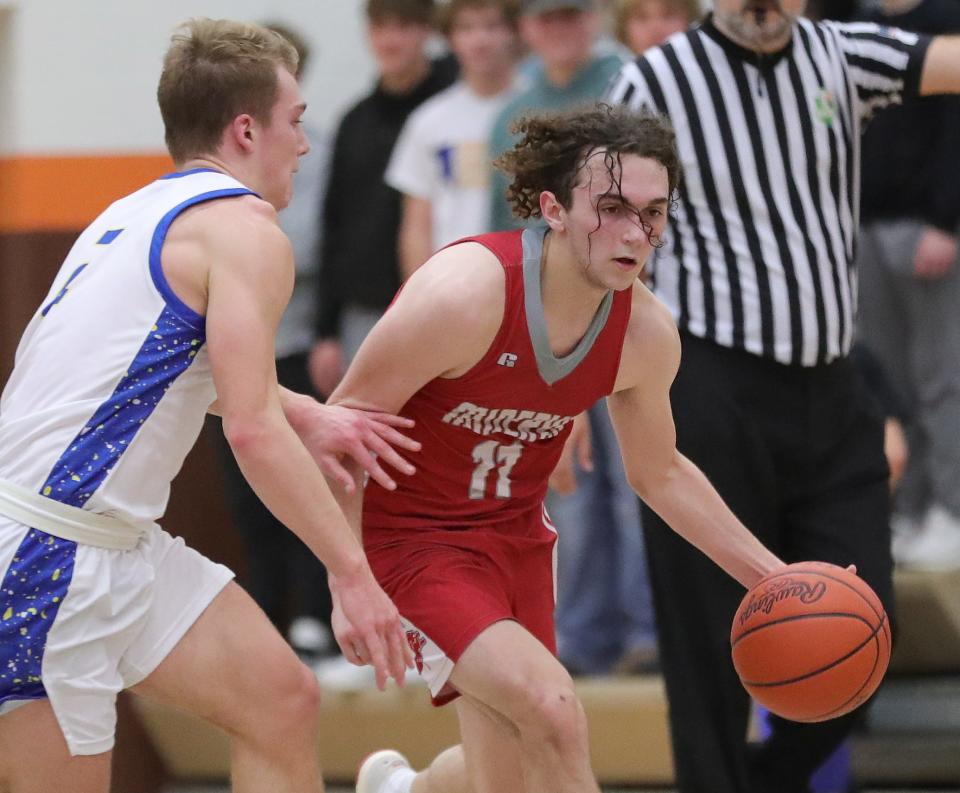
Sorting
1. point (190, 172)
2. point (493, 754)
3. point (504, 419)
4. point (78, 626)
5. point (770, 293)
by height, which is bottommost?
point (493, 754)

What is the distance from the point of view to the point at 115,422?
129 inches

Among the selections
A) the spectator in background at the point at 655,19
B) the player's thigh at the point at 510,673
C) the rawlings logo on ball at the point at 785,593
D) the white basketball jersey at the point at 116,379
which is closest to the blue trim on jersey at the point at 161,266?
the white basketball jersey at the point at 116,379

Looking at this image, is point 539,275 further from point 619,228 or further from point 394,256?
point 394,256

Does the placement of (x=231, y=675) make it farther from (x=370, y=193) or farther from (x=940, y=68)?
(x=370, y=193)

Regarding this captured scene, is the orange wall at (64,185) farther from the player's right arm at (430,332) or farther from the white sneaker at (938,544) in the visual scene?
the player's right arm at (430,332)

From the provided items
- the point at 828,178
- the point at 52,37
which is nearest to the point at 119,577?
the point at 828,178

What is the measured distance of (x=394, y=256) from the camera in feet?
20.6

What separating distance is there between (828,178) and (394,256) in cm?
222

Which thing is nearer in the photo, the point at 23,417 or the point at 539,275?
the point at 23,417

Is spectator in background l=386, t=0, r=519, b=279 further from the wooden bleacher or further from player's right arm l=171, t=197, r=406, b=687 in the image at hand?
player's right arm l=171, t=197, r=406, b=687

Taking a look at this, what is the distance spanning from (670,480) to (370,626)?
3.15 ft

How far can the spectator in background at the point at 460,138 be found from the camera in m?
5.97

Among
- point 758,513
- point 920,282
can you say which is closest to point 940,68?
point 758,513

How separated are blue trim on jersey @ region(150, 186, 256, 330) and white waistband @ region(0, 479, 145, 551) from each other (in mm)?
415
